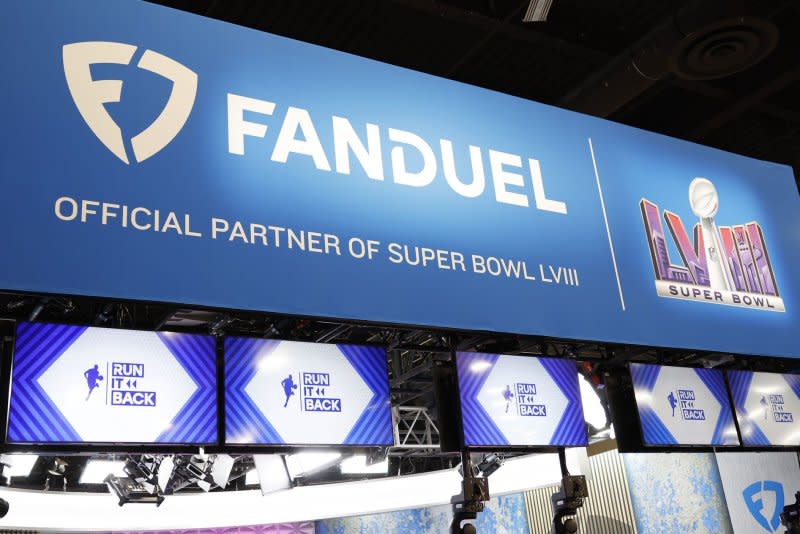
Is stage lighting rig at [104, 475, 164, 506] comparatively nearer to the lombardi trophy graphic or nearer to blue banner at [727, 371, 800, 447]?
blue banner at [727, 371, 800, 447]

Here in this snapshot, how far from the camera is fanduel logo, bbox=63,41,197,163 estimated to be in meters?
2.81

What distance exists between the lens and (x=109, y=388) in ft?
9.08

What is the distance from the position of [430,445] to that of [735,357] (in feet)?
15.5

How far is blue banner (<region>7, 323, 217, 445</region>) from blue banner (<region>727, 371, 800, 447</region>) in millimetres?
2831

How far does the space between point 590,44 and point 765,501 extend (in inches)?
201

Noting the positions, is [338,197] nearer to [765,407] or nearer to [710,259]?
[710,259]

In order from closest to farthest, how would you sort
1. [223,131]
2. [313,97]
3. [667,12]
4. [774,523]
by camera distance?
1. [223,131]
2. [313,97]
3. [667,12]
4. [774,523]

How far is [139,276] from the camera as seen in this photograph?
2.66 meters

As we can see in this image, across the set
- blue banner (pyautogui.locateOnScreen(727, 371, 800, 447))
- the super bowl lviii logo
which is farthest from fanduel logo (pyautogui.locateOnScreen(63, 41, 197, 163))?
blue banner (pyautogui.locateOnScreen(727, 371, 800, 447))

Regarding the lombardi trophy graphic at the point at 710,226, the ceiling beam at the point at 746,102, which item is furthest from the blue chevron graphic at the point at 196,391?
the ceiling beam at the point at 746,102

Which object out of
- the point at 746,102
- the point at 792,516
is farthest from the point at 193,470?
the point at 746,102

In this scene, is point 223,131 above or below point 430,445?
above

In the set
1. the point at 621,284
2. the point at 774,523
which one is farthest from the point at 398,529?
the point at 621,284

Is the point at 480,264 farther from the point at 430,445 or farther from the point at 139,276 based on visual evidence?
the point at 430,445
